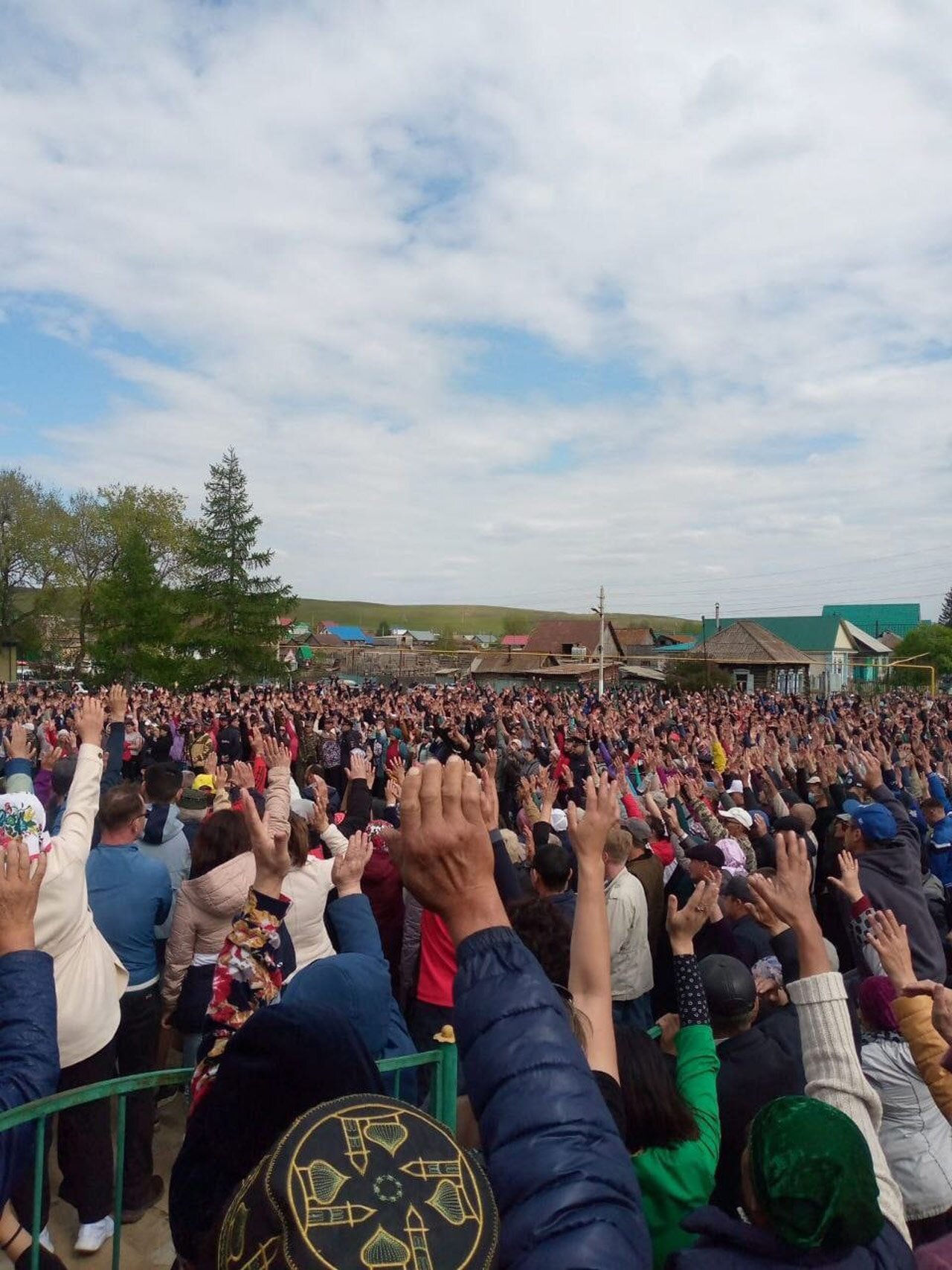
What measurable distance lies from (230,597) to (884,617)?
84.2m

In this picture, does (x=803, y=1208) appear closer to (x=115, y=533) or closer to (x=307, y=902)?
(x=307, y=902)

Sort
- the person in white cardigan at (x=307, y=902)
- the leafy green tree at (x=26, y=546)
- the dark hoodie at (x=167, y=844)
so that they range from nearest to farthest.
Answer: the person in white cardigan at (x=307, y=902) → the dark hoodie at (x=167, y=844) → the leafy green tree at (x=26, y=546)

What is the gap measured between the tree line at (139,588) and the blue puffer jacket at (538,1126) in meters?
38.0

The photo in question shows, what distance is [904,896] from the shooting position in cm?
453

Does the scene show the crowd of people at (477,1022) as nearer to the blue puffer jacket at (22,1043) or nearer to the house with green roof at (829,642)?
the blue puffer jacket at (22,1043)

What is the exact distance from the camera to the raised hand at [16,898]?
2051 mm

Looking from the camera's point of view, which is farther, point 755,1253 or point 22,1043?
point 22,1043

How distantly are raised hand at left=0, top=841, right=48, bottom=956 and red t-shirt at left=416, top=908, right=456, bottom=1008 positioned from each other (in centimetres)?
222

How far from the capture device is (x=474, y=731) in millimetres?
17172

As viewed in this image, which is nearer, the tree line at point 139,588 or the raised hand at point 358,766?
the raised hand at point 358,766

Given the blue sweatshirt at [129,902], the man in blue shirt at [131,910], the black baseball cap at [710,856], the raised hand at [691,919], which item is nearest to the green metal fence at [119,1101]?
the raised hand at [691,919]

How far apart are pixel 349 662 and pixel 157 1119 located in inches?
2547

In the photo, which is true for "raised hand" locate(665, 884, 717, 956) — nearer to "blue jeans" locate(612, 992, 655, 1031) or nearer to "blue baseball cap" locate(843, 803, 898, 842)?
"blue jeans" locate(612, 992, 655, 1031)

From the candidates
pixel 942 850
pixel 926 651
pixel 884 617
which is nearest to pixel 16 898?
pixel 942 850
